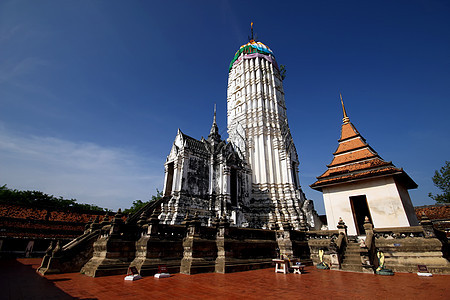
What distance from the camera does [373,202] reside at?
13523mm

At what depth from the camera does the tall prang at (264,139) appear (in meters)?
25.8

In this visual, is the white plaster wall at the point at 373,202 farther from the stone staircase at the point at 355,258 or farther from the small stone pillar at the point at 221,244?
the small stone pillar at the point at 221,244

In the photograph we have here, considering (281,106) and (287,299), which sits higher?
(281,106)

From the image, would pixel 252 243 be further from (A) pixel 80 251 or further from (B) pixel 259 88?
(B) pixel 259 88

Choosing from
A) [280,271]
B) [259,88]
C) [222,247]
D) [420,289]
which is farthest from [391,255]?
[259,88]

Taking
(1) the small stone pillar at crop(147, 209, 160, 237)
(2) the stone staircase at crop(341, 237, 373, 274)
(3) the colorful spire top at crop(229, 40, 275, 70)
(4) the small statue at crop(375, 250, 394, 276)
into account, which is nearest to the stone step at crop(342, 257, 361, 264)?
(2) the stone staircase at crop(341, 237, 373, 274)

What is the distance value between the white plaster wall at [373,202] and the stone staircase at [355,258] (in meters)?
1.81

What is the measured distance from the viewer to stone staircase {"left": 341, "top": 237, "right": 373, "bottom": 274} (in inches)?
405

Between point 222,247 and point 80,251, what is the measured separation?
6.86m

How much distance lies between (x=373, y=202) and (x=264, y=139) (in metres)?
18.4

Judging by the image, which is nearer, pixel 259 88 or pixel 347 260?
Answer: pixel 347 260

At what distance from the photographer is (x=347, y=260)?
11.3m

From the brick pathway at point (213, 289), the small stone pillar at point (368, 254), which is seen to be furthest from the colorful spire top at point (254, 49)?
the brick pathway at point (213, 289)

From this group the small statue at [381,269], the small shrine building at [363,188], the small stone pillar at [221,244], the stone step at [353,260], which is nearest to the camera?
the small statue at [381,269]
